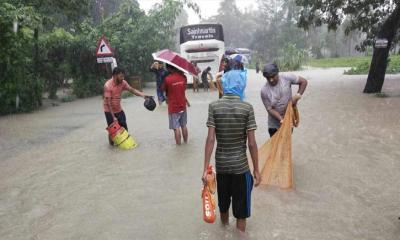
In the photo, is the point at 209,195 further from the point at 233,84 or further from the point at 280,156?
the point at 280,156

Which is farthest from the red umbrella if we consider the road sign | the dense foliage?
the dense foliage

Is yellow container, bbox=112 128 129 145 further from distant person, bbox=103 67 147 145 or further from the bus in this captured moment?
the bus

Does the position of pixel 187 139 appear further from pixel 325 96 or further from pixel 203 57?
pixel 203 57

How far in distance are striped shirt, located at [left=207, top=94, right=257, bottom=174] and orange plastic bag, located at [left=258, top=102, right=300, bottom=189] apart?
72.7 inches

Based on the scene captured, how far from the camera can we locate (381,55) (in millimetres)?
15641

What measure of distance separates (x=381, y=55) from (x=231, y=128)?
516 inches

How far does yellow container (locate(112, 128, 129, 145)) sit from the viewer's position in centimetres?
901

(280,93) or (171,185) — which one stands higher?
(280,93)

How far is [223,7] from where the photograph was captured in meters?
99.6

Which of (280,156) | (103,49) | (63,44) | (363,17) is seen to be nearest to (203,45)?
(63,44)

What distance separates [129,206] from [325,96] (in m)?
12.6

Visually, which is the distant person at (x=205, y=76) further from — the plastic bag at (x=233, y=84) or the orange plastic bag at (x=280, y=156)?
the plastic bag at (x=233, y=84)

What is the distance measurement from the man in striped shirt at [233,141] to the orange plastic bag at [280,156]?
5.71 ft

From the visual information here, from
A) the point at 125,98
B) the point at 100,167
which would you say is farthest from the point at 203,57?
the point at 100,167
